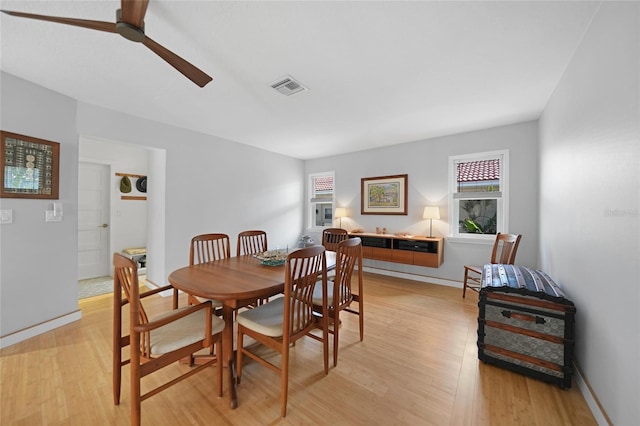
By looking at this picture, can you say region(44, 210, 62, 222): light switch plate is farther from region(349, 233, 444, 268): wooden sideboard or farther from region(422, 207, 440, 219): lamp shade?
region(422, 207, 440, 219): lamp shade

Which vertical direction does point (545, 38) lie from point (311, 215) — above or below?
above

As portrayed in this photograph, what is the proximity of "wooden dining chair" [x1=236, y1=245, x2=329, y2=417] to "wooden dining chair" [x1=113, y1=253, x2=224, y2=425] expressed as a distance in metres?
0.24

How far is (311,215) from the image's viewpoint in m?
6.09

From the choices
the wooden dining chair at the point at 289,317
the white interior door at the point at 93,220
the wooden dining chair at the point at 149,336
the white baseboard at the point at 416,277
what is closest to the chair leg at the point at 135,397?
the wooden dining chair at the point at 149,336

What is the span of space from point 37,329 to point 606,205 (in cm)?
483

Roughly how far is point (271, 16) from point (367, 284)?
3803 mm

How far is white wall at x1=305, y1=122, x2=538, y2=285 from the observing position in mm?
3439

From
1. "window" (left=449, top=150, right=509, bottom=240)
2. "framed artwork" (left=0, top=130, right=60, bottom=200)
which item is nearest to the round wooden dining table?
"framed artwork" (left=0, top=130, right=60, bottom=200)

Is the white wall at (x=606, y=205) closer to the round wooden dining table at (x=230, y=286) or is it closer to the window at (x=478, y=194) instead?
the window at (x=478, y=194)

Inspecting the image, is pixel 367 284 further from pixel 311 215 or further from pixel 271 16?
pixel 271 16

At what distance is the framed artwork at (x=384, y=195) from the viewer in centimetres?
454

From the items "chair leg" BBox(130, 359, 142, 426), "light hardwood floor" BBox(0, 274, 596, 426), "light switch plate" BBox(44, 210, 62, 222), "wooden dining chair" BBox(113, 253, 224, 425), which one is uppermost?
"light switch plate" BBox(44, 210, 62, 222)

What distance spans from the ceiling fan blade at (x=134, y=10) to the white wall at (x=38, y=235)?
2.12 metres

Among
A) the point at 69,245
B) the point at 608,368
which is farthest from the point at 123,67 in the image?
the point at 608,368
